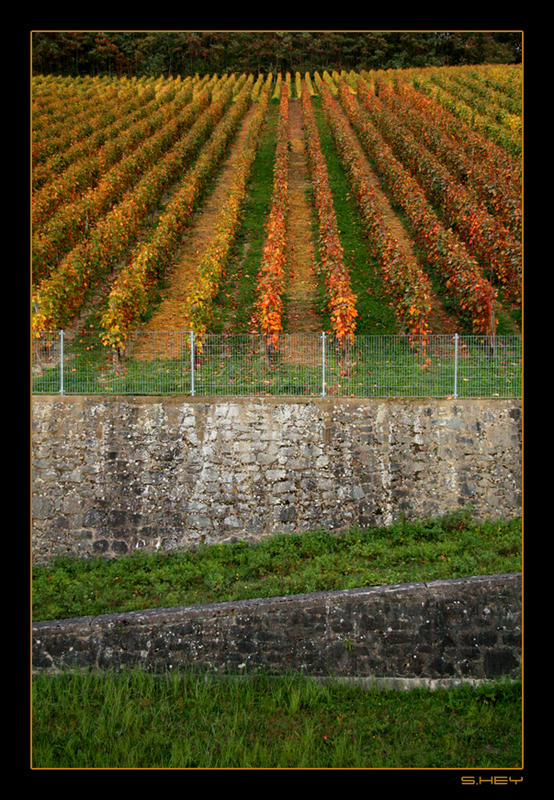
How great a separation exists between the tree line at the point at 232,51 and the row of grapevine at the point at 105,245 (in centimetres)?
3434

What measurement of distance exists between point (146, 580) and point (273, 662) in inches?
132

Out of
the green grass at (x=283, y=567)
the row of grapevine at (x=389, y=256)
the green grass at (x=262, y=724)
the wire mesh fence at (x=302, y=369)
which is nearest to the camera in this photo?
the green grass at (x=262, y=724)

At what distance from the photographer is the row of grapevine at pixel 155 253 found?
16.8 metres

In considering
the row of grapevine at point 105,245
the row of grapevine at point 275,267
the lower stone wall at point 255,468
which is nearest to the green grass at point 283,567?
the lower stone wall at point 255,468

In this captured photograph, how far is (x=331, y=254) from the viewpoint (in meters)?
20.6

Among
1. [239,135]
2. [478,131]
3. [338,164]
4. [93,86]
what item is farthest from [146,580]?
[93,86]

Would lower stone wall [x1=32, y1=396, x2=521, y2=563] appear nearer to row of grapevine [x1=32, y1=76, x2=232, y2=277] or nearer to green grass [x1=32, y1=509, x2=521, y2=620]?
green grass [x1=32, y1=509, x2=521, y2=620]

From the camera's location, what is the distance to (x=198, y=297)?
691 inches

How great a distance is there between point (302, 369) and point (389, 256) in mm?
7060

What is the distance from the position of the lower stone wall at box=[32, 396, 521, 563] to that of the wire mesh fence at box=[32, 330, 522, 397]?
385mm

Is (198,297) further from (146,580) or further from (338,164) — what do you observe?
(338,164)

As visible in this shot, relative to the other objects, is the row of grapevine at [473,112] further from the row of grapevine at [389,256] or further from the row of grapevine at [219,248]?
the row of grapevine at [219,248]

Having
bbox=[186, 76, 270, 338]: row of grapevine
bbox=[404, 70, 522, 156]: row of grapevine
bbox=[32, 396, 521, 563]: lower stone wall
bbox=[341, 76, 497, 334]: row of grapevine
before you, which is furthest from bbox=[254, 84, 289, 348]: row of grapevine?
bbox=[404, 70, 522, 156]: row of grapevine

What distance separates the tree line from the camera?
63062mm
